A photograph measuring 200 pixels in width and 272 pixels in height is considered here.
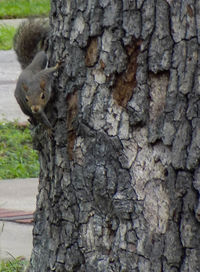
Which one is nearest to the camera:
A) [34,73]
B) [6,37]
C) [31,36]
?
[34,73]

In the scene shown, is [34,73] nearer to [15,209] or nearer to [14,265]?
[14,265]

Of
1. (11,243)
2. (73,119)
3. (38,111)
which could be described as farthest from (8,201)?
(73,119)

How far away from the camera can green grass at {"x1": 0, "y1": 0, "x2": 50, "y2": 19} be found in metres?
10.5

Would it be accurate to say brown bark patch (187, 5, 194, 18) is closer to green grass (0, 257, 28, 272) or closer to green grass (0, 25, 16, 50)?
green grass (0, 257, 28, 272)

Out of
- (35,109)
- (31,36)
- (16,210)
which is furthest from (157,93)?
(16,210)

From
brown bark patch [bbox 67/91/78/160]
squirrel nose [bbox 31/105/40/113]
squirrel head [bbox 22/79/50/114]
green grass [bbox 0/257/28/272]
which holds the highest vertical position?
squirrel head [bbox 22/79/50/114]

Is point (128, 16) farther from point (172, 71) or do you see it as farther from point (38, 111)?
point (38, 111)

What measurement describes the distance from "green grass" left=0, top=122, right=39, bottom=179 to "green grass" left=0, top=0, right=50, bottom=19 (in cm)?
491

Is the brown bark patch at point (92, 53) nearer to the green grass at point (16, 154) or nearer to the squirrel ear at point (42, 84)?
the squirrel ear at point (42, 84)

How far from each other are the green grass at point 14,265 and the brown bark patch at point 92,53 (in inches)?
54.1

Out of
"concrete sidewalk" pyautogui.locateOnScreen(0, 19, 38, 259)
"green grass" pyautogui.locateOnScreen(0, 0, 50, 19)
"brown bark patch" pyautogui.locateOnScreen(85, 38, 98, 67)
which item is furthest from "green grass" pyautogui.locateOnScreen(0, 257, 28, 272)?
"green grass" pyautogui.locateOnScreen(0, 0, 50, 19)

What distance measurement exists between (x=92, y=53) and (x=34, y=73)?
2.86 ft

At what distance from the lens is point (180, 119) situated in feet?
6.31

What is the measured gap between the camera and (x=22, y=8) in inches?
435
